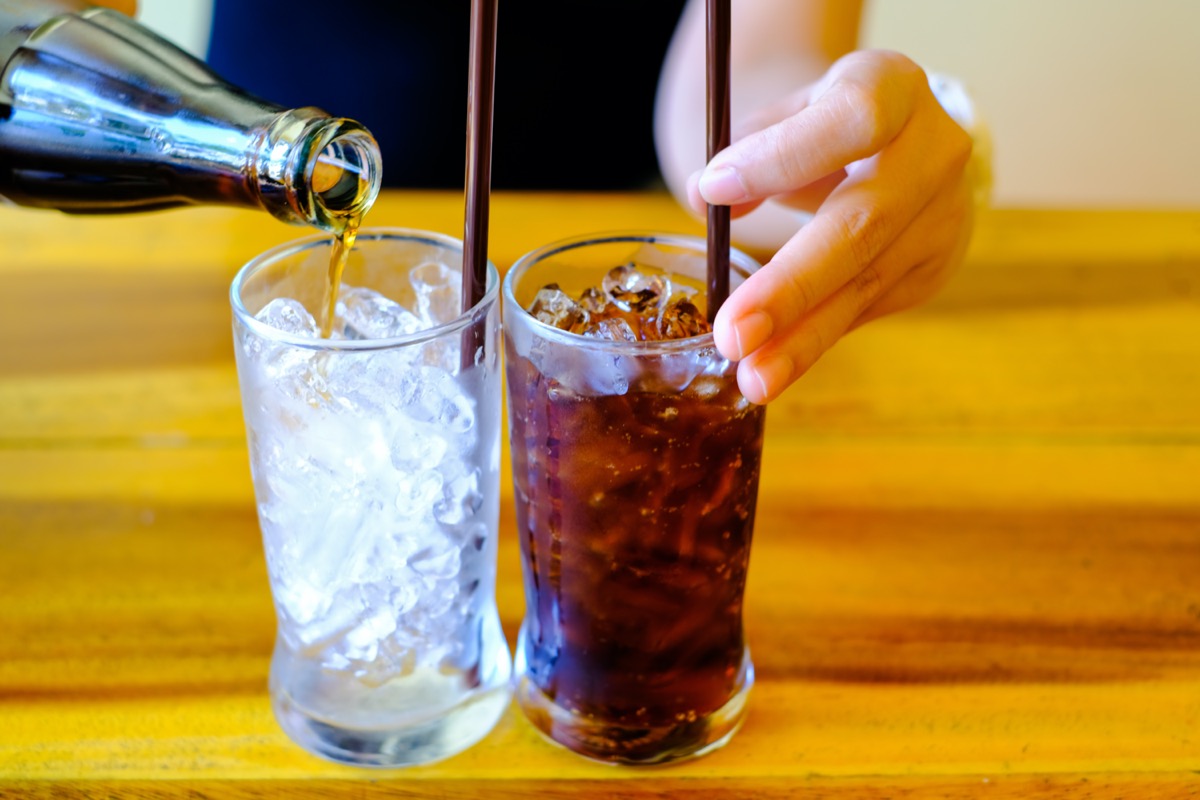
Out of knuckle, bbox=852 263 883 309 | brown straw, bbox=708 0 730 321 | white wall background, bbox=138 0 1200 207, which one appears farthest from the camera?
white wall background, bbox=138 0 1200 207

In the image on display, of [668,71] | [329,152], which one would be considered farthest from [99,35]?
[668,71]

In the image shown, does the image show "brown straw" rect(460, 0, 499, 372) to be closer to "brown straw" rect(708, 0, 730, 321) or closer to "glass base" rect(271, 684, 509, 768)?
"brown straw" rect(708, 0, 730, 321)

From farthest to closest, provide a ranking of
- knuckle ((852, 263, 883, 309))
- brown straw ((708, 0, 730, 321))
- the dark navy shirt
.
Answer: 1. the dark navy shirt
2. knuckle ((852, 263, 883, 309))
3. brown straw ((708, 0, 730, 321))

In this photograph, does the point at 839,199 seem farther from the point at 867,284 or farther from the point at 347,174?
the point at 347,174

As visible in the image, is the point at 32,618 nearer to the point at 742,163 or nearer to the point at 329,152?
the point at 329,152

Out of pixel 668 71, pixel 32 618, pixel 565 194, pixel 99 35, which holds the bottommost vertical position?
pixel 32 618

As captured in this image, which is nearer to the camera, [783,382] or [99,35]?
[783,382]

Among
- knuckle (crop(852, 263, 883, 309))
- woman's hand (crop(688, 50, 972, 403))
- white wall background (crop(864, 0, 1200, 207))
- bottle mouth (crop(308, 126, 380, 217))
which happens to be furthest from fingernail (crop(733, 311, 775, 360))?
white wall background (crop(864, 0, 1200, 207))
